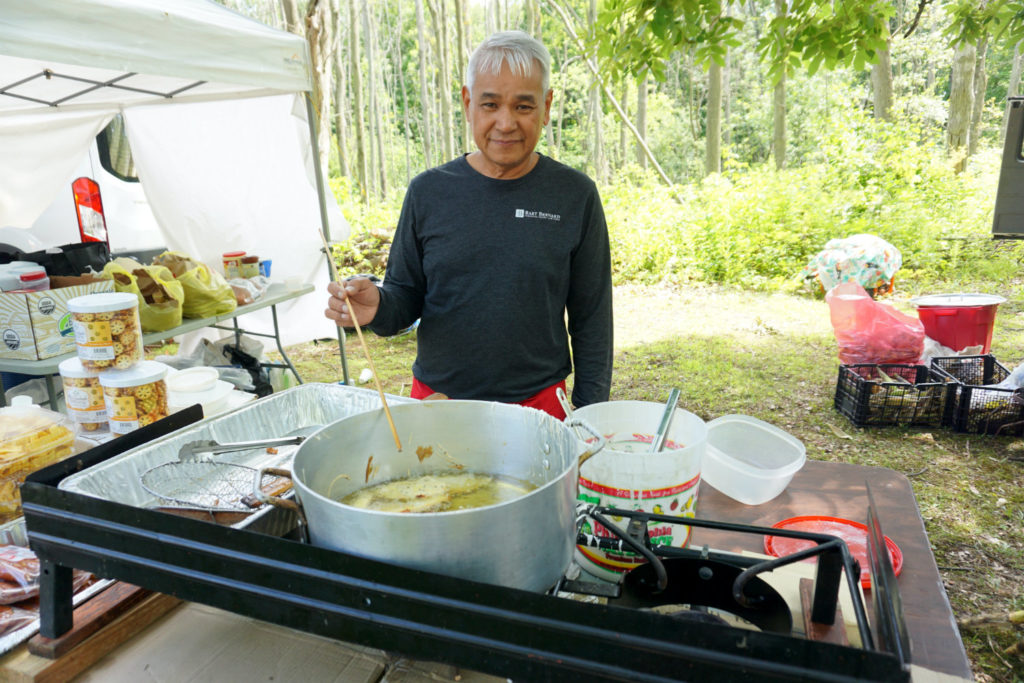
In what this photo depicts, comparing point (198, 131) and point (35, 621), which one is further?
point (198, 131)

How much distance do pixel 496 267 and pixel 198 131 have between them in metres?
3.93

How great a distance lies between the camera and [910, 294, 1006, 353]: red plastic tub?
15.3 feet

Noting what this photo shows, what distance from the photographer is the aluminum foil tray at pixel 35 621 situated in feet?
3.23

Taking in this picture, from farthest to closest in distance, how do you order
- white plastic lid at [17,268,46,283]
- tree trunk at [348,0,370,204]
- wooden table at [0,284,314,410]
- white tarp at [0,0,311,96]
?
tree trunk at [348,0,370,204]
wooden table at [0,284,314,410]
white plastic lid at [17,268,46,283]
white tarp at [0,0,311,96]

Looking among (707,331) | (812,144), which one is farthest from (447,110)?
(812,144)

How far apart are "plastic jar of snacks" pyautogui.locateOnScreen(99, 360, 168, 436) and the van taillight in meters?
3.86

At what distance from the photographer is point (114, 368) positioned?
5.35ft

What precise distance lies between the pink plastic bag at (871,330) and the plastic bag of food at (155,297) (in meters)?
4.50

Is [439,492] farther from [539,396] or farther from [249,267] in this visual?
[249,267]

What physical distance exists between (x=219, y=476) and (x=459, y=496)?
0.45m

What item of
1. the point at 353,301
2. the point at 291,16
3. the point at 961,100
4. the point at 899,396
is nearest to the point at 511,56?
the point at 353,301

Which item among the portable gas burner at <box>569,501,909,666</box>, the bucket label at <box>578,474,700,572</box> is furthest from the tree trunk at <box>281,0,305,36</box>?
the portable gas burner at <box>569,501,909,666</box>

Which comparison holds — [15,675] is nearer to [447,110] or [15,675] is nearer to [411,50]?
[447,110]

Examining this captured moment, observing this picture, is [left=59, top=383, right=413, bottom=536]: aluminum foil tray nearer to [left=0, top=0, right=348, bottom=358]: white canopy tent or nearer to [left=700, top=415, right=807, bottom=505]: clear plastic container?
[left=700, top=415, right=807, bottom=505]: clear plastic container
